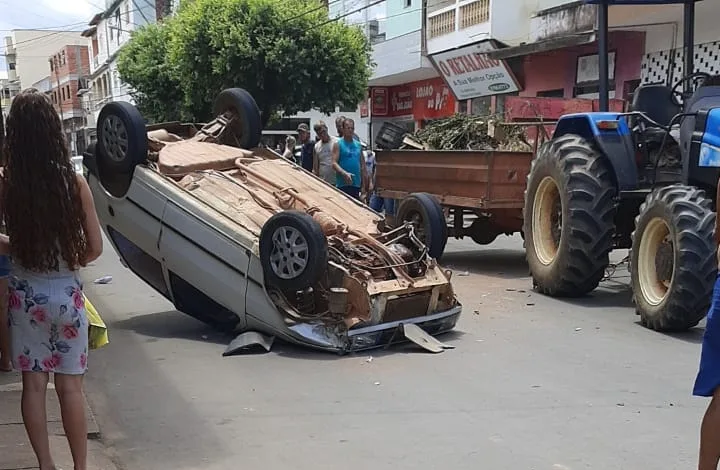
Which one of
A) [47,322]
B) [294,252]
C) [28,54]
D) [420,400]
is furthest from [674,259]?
[28,54]

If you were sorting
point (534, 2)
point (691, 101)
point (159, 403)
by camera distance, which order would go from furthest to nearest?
point (534, 2)
point (691, 101)
point (159, 403)

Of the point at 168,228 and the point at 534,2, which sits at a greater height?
the point at 534,2

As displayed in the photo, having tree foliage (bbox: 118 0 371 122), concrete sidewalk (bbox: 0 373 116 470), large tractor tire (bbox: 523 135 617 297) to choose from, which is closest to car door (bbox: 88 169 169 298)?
concrete sidewalk (bbox: 0 373 116 470)

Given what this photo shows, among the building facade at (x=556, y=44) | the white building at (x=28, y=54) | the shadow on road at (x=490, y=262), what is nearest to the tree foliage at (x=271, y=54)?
the building facade at (x=556, y=44)

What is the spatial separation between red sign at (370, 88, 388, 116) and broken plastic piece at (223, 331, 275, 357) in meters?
23.0

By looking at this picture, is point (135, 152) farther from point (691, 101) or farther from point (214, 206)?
point (691, 101)

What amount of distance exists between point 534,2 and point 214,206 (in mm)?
14474

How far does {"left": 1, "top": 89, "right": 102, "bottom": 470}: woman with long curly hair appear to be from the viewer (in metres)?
3.54

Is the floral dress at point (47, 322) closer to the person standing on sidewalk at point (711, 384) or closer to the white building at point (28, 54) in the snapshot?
the person standing on sidewalk at point (711, 384)

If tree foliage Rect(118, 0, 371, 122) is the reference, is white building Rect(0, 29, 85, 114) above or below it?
above

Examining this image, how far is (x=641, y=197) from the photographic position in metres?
7.65

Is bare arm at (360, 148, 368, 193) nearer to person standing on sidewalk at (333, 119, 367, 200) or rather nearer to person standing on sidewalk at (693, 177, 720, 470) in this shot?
person standing on sidewalk at (333, 119, 367, 200)

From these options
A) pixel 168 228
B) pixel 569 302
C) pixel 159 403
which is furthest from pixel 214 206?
pixel 569 302

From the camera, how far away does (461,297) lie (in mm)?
8594
